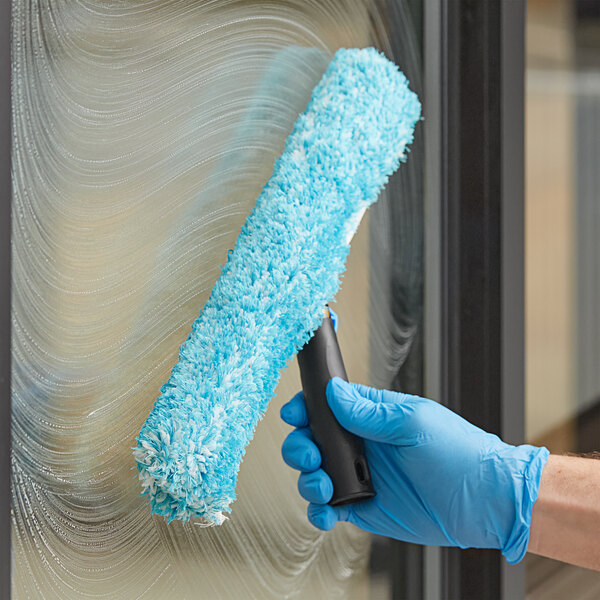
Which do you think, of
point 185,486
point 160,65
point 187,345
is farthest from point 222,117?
point 185,486

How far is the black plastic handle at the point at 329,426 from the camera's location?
0.51 m

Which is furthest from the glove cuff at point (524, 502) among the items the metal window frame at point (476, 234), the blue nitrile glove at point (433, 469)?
the metal window frame at point (476, 234)

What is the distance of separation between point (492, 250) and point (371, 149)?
0.29m

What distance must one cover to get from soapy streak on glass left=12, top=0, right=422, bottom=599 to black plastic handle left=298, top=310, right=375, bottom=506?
9cm

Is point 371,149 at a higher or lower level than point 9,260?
higher

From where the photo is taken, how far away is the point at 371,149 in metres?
0.55

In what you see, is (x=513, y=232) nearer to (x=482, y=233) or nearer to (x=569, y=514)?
(x=482, y=233)

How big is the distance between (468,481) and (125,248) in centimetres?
34

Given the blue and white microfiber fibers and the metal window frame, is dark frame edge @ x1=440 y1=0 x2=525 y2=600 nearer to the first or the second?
the metal window frame

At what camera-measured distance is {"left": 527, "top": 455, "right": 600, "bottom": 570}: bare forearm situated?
1.73ft

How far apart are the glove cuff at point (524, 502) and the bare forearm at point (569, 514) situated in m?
0.01

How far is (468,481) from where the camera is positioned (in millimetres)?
535

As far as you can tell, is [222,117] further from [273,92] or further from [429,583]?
[429,583]

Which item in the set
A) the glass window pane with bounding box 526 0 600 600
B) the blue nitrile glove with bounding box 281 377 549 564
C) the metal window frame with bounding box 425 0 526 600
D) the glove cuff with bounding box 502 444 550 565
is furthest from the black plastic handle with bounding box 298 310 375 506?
the glass window pane with bounding box 526 0 600 600
